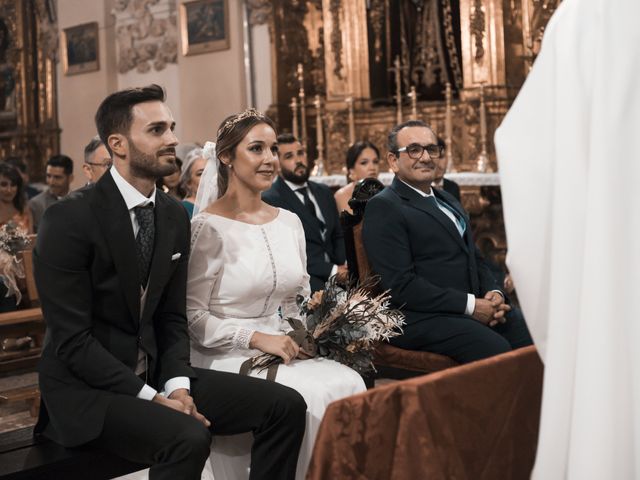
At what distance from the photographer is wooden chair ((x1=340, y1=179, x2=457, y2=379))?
169 inches

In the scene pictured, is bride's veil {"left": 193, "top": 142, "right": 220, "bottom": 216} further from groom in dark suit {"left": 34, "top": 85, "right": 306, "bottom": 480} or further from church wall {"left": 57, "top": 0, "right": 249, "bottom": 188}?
church wall {"left": 57, "top": 0, "right": 249, "bottom": 188}

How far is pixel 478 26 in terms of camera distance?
390 inches

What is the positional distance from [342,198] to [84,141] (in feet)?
29.2

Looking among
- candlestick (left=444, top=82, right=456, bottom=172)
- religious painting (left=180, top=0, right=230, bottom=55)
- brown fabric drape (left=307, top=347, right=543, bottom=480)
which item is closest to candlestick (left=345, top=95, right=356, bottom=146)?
candlestick (left=444, top=82, right=456, bottom=172)

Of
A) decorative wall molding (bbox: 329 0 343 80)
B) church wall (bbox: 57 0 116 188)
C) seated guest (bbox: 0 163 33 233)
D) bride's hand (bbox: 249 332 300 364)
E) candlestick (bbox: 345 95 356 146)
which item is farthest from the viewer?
church wall (bbox: 57 0 116 188)

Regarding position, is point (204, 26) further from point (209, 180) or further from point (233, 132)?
point (233, 132)

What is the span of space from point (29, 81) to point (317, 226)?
1091cm

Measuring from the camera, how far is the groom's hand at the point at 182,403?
9.99 ft

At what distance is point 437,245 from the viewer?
177 inches

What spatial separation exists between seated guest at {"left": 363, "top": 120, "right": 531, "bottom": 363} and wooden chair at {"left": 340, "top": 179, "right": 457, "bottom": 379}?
0.05 metres

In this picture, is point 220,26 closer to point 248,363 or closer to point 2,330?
point 2,330

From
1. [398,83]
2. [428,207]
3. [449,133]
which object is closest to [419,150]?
[428,207]

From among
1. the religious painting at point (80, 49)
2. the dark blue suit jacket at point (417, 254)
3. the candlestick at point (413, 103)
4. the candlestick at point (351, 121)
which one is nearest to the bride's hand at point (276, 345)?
the dark blue suit jacket at point (417, 254)

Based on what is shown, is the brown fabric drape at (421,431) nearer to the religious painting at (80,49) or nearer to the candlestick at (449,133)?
the candlestick at (449,133)
